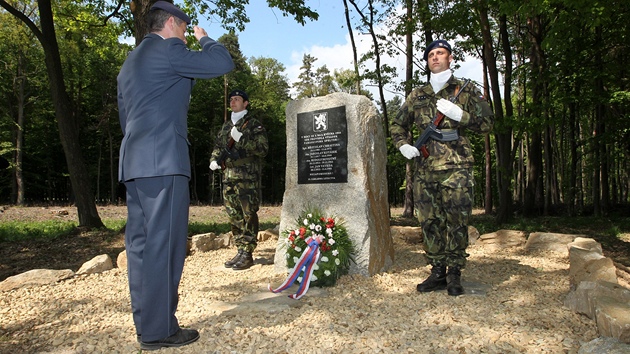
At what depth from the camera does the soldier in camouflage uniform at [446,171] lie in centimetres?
383

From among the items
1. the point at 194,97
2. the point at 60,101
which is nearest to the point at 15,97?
the point at 194,97

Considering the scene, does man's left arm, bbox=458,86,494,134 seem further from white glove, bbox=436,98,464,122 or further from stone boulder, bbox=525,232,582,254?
stone boulder, bbox=525,232,582,254

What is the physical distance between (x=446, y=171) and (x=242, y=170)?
2643 millimetres

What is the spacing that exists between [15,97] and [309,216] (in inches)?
1020

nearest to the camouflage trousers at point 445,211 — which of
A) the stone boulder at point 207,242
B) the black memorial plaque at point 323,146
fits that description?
the black memorial plaque at point 323,146

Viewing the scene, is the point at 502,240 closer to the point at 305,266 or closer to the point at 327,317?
the point at 305,266

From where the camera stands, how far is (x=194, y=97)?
1126 inches

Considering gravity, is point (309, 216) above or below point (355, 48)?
below

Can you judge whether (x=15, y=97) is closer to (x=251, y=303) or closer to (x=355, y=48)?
(x=355, y=48)

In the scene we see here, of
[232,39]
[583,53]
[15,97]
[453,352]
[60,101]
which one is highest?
[232,39]

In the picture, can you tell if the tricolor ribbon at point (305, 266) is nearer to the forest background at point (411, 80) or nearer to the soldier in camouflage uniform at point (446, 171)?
the soldier in camouflage uniform at point (446, 171)

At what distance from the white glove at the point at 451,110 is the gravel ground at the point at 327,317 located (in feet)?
5.44

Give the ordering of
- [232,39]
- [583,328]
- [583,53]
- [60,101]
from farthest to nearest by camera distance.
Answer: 1. [232,39]
2. [583,53]
3. [60,101]
4. [583,328]

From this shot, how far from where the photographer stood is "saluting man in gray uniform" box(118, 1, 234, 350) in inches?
101
